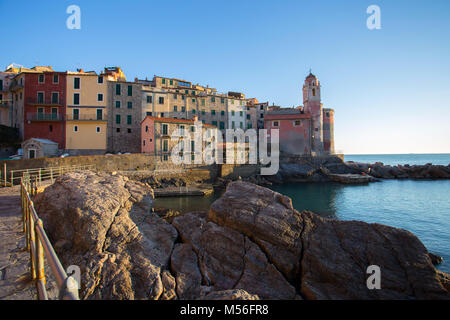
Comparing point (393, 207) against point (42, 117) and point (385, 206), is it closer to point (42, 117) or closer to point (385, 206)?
point (385, 206)

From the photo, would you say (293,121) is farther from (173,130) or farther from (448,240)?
A: (448,240)

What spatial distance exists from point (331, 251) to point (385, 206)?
22.7 metres

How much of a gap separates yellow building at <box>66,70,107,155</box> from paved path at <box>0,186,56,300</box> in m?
29.4

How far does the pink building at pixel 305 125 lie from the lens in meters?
47.3

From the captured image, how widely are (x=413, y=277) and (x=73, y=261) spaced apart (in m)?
12.2

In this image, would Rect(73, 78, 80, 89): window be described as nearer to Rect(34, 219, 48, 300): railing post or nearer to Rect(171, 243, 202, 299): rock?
Rect(171, 243, 202, 299): rock

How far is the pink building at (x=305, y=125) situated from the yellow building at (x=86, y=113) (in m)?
32.1

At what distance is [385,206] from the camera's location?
26172 mm

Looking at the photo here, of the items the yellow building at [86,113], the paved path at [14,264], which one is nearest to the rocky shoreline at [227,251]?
the paved path at [14,264]

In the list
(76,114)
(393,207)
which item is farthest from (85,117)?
(393,207)

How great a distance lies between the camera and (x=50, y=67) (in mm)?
39000

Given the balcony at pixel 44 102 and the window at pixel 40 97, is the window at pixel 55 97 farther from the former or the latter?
the window at pixel 40 97

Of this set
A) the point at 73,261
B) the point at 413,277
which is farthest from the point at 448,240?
the point at 73,261

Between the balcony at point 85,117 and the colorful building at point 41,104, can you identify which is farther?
the balcony at point 85,117
